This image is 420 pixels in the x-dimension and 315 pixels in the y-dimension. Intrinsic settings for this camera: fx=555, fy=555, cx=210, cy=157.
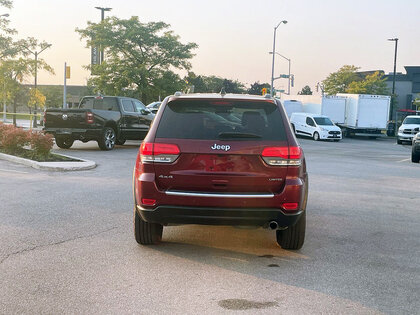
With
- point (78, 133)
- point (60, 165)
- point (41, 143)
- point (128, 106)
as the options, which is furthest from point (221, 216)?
point (128, 106)

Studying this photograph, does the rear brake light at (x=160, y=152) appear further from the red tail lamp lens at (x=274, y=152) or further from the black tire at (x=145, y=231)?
the red tail lamp lens at (x=274, y=152)

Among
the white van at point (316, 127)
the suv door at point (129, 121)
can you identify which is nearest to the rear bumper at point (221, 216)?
the suv door at point (129, 121)

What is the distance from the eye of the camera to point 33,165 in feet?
46.3

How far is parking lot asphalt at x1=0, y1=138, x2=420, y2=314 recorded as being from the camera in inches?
174

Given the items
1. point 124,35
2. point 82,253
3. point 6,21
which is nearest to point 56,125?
point 82,253

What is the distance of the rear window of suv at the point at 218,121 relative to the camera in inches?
221

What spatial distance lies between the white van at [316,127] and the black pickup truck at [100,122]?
50.2ft

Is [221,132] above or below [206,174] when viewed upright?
above

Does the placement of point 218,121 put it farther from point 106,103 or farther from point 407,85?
point 407,85

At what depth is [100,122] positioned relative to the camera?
19203 mm

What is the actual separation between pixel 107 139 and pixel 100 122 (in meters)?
0.76

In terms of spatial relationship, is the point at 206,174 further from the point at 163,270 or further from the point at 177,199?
the point at 163,270

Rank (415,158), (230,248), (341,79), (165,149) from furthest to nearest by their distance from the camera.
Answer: (341,79) < (415,158) < (230,248) < (165,149)

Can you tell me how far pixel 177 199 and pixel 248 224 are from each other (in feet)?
2.45
